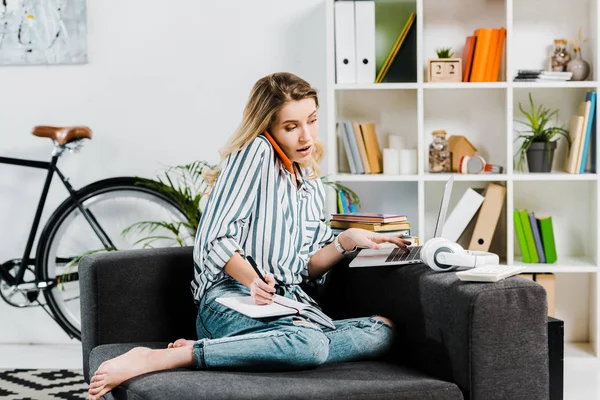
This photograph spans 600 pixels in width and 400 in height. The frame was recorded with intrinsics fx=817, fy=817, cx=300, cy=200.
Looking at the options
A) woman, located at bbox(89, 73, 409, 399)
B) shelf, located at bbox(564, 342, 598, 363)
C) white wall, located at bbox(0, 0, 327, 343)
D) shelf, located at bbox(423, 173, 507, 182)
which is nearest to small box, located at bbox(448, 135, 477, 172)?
shelf, located at bbox(423, 173, 507, 182)

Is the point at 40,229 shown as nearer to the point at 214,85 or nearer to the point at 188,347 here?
the point at 214,85

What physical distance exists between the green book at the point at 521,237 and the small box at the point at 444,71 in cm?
61

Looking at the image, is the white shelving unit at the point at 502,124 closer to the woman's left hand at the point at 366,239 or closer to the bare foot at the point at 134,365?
the woman's left hand at the point at 366,239

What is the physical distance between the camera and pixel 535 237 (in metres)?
3.35

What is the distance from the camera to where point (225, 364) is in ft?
5.87

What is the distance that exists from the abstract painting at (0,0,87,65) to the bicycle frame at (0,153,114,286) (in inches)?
18.3

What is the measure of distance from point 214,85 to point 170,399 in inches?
86.1

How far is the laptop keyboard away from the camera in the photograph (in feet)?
6.72

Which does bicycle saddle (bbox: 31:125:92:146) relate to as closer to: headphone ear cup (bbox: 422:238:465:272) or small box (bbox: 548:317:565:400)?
headphone ear cup (bbox: 422:238:465:272)

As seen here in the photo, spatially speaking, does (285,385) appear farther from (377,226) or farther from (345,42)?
(345,42)

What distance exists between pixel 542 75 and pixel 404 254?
1548 mm

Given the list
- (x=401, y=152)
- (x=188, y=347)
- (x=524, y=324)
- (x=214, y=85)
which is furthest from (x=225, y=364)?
(x=214, y=85)

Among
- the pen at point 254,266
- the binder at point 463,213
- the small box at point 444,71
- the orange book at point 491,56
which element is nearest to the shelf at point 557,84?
the orange book at point 491,56

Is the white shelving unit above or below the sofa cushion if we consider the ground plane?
above
